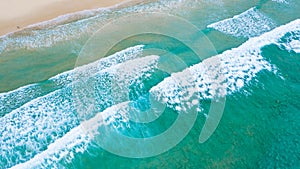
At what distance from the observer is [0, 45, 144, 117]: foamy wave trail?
34.6 ft

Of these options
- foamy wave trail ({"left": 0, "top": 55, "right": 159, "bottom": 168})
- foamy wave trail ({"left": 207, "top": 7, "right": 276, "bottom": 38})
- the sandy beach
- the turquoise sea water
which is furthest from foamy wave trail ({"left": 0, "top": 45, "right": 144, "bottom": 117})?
the sandy beach

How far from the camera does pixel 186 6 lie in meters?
16.0

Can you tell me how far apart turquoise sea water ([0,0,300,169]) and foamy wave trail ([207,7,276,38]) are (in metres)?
0.04

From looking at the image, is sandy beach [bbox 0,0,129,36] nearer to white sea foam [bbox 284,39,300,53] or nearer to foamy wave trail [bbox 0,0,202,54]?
foamy wave trail [bbox 0,0,202,54]

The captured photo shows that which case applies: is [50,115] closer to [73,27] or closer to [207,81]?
[207,81]

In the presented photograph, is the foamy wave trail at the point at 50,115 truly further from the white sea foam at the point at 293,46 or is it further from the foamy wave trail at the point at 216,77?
the white sea foam at the point at 293,46

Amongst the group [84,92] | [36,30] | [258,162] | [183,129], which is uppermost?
[36,30]

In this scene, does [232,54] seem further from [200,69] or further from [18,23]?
[18,23]

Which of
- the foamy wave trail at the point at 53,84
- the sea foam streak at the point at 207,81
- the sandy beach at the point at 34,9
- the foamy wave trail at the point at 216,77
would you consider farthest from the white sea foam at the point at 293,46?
the sandy beach at the point at 34,9

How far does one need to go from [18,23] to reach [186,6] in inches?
299

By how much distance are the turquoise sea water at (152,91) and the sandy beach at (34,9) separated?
2.02ft

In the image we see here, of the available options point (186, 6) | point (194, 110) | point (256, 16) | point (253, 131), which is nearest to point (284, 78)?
point (253, 131)

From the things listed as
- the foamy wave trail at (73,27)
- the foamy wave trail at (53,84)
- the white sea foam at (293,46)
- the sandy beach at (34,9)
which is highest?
the sandy beach at (34,9)

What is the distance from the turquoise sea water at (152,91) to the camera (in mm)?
9055
